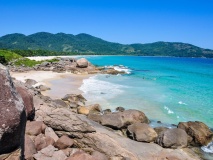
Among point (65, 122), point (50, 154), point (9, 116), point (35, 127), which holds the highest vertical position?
point (9, 116)

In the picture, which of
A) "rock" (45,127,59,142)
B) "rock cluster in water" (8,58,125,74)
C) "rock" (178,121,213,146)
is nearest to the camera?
"rock" (45,127,59,142)

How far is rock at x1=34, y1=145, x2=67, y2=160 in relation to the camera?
897cm

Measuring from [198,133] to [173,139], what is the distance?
7.58ft

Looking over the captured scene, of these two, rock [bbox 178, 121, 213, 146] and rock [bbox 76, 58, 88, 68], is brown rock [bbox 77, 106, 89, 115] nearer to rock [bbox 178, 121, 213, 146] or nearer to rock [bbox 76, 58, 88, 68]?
rock [bbox 178, 121, 213, 146]

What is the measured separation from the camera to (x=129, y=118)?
52.6 ft

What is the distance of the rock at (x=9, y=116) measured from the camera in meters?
6.29

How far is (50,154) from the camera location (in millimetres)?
9336

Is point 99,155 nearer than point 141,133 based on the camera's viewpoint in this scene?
Yes

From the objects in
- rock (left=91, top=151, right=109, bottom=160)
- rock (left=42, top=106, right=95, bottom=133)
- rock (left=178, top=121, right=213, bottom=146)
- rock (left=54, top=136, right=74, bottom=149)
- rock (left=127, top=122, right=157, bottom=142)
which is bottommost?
rock (left=178, top=121, right=213, bottom=146)

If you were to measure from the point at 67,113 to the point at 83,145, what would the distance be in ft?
5.84

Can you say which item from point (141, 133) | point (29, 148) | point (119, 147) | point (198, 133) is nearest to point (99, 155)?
point (119, 147)

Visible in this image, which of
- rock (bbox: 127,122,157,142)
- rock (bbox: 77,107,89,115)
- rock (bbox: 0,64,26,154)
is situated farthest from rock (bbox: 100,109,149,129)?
rock (bbox: 0,64,26,154)

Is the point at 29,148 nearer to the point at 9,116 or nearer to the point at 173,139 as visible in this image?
the point at 9,116

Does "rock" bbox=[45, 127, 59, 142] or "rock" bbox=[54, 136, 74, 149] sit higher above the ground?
"rock" bbox=[45, 127, 59, 142]
